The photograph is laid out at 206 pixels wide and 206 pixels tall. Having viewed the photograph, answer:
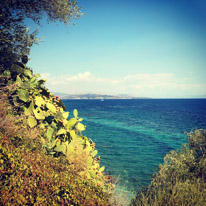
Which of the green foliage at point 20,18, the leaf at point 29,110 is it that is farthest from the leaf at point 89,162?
the green foliage at point 20,18

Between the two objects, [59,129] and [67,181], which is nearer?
[67,181]

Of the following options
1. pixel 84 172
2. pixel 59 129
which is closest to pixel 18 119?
pixel 59 129

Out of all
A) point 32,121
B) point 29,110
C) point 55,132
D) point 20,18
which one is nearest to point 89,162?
point 55,132

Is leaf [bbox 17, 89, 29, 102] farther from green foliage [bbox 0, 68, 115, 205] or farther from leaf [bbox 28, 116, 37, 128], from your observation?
leaf [bbox 28, 116, 37, 128]

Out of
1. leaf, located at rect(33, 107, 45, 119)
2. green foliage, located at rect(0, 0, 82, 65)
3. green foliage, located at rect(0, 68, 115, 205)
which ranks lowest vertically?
green foliage, located at rect(0, 68, 115, 205)

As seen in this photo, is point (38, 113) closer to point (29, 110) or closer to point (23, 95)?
point (29, 110)

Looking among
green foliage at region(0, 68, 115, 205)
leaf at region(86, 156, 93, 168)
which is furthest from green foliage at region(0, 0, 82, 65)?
leaf at region(86, 156, 93, 168)

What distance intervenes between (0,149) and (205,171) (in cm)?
1018

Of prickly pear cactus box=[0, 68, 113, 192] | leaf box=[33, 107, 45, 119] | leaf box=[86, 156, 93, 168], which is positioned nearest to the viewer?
prickly pear cactus box=[0, 68, 113, 192]

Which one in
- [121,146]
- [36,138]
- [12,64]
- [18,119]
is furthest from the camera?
[121,146]

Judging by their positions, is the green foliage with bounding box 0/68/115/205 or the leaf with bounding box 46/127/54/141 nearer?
the green foliage with bounding box 0/68/115/205

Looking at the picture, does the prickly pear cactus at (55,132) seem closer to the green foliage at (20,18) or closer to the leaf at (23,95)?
the leaf at (23,95)

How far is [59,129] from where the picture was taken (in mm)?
4668

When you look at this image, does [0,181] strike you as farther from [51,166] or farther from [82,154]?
[82,154]
